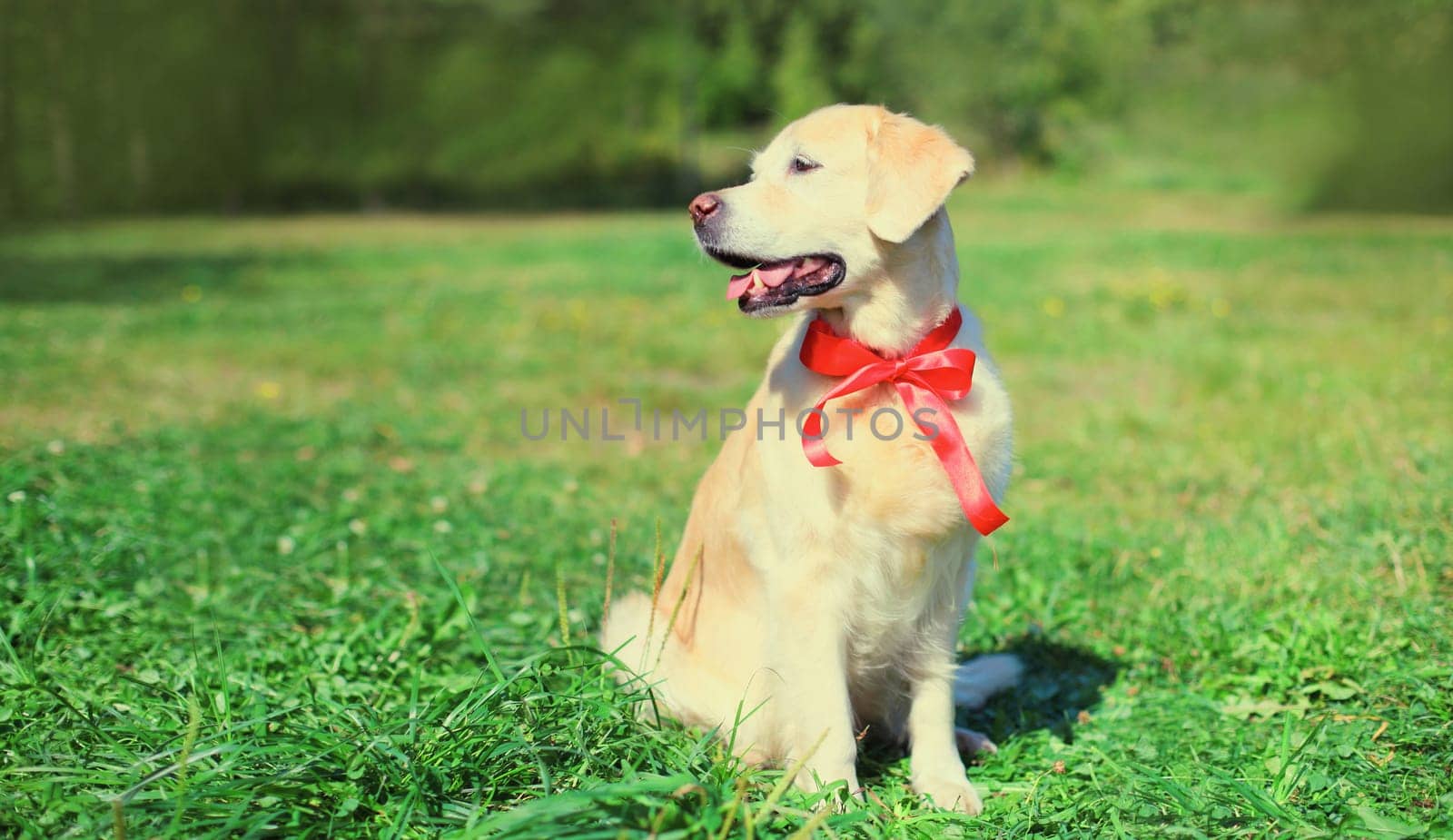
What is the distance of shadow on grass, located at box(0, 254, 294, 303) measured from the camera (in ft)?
36.8

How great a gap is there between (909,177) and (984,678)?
1.59 meters

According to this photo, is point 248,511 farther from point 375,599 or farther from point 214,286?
point 214,286

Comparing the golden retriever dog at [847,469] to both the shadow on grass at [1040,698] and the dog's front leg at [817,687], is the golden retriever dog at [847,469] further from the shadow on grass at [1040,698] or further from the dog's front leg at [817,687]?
the shadow on grass at [1040,698]

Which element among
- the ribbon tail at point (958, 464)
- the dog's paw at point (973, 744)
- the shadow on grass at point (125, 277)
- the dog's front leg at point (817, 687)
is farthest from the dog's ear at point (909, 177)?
the shadow on grass at point (125, 277)

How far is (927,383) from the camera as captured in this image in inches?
102

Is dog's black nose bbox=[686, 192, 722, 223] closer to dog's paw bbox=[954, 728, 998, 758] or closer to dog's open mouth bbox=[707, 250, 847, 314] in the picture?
dog's open mouth bbox=[707, 250, 847, 314]

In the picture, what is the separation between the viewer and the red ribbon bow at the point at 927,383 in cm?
252

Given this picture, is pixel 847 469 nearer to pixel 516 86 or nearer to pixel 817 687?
pixel 817 687

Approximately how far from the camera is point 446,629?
10.7 feet

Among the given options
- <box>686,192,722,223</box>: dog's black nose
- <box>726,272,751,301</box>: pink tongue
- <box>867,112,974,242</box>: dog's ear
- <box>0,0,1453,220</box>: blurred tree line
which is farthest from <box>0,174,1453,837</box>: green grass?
<box>0,0,1453,220</box>: blurred tree line

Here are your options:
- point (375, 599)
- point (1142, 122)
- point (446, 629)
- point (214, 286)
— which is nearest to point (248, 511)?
point (375, 599)

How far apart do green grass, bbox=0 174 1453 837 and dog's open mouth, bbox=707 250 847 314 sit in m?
0.90

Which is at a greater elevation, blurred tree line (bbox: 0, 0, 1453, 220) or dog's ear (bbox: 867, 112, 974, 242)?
blurred tree line (bbox: 0, 0, 1453, 220)

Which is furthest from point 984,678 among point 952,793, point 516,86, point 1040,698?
point 516,86
